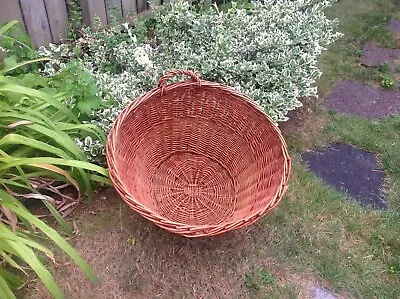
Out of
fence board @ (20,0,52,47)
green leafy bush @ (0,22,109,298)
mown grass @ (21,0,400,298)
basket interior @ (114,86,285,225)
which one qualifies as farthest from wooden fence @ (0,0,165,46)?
mown grass @ (21,0,400,298)

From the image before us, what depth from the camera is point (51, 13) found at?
111 inches

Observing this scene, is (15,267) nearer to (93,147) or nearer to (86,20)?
(93,147)

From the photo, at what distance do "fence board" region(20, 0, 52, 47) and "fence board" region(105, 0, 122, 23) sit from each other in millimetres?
419

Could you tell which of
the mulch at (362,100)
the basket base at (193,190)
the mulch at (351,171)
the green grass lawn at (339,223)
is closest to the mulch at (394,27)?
the mulch at (362,100)

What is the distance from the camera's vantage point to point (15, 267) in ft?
6.35

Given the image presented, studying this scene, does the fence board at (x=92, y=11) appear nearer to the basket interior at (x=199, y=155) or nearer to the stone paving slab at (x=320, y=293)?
the basket interior at (x=199, y=155)

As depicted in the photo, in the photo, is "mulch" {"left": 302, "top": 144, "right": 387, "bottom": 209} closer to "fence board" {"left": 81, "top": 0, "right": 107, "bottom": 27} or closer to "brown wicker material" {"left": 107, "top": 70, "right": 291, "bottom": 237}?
"brown wicker material" {"left": 107, "top": 70, "right": 291, "bottom": 237}

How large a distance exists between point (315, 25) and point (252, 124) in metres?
1.04

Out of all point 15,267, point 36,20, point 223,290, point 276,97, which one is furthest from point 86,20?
point 223,290

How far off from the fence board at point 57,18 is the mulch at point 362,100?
1744 millimetres

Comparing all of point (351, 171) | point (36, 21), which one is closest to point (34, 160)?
point (36, 21)

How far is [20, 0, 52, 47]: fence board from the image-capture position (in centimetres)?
267

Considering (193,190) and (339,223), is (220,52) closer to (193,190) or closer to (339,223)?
(193,190)

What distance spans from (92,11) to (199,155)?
1.20 metres
